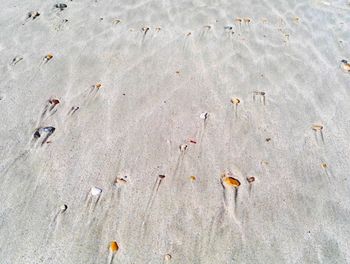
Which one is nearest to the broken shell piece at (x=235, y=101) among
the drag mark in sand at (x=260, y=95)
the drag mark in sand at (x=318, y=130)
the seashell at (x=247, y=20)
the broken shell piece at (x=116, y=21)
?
the drag mark in sand at (x=260, y=95)

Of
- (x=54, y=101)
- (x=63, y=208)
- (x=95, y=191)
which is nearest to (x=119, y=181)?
(x=95, y=191)

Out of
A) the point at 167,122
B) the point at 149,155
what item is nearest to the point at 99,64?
the point at 167,122

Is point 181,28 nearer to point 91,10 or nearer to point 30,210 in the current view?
point 91,10

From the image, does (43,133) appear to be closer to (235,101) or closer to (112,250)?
(112,250)

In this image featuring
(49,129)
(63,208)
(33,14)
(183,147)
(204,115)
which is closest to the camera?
(63,208)

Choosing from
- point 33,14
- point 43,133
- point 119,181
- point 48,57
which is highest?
point 33,14

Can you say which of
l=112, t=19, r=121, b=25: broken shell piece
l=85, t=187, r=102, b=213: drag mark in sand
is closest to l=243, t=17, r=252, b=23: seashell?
l=112, t=19, r=121, b=25: broken shell piece

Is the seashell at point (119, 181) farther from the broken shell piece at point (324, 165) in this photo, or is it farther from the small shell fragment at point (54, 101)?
the broken shell piece at point (324, 165)
